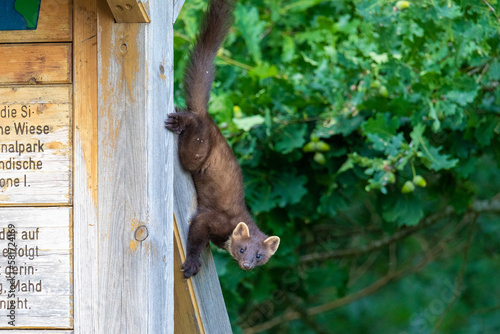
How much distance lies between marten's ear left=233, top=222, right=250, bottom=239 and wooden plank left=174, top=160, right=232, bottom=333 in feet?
2.02

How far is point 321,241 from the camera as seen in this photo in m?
8.10

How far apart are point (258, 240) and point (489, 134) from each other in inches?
75.6

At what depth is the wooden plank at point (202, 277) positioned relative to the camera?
3664 mm

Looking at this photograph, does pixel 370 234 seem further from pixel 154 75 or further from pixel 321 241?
pixel 154 75

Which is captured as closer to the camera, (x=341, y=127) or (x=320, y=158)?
(x=341, y=127)

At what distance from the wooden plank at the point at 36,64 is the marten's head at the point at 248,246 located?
1.82m

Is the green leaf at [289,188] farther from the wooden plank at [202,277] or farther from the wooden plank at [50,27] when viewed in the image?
the wooden plank at [50,27]

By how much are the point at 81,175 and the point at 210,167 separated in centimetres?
138

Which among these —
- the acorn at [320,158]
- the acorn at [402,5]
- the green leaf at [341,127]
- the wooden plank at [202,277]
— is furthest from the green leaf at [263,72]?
the wooden plank at [202,277]

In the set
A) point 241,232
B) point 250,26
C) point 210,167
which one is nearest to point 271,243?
point 241,232

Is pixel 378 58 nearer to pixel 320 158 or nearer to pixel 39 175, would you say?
pixel 320 158

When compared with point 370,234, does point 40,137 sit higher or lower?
higher

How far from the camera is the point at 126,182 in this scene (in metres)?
2.97

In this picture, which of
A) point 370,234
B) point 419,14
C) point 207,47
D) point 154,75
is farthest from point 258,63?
point 370,234
